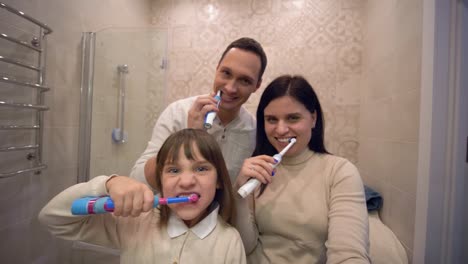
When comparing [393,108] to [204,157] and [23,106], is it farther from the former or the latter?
[23,106]

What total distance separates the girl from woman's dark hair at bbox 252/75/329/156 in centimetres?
24

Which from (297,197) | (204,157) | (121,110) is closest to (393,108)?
(297,197)

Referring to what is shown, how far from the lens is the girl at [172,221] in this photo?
0.46 m

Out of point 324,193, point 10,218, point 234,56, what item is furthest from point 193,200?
point 10,218

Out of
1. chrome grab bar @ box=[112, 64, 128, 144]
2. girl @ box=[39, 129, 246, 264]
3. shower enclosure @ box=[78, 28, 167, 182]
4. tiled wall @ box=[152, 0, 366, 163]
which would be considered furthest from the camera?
tiled wall @ box=[152, 0, 366, 163]

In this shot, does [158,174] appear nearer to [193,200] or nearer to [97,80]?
[193,200]

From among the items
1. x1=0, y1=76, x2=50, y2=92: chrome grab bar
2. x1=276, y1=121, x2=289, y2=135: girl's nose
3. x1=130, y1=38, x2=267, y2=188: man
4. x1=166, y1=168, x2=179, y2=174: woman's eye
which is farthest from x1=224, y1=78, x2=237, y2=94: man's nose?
x1=0, y1=76, x2=50, y2=92: chrome grab bar

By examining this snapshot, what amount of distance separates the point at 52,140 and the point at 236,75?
87 cm

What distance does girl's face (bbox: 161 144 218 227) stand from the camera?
48 cm

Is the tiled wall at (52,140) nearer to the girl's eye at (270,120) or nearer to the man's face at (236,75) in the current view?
the man's face at (236,75)

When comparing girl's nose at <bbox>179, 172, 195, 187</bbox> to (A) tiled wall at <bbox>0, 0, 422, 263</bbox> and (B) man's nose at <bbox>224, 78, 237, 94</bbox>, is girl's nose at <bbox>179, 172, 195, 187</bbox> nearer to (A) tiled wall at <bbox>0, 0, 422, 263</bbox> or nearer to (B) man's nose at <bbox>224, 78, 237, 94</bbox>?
(B) man's nose at <bbox>224, 78, 237, 94</bbox>

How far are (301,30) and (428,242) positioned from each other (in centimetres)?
130

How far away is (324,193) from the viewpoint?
24.6 inches

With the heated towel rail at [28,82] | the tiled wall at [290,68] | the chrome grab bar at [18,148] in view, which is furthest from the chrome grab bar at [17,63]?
the chrome grab bar at [18,148]
